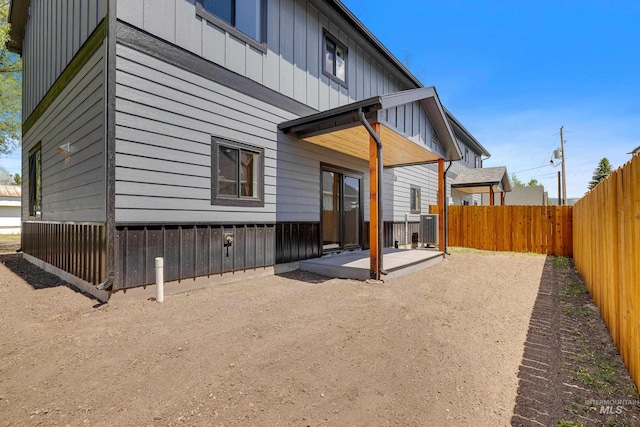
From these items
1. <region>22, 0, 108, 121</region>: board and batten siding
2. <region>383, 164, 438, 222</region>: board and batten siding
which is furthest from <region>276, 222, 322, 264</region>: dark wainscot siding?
<region>22, 0, 108, 121</region>: board and batten siding

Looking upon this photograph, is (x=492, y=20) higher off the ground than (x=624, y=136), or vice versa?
(x=624, y=136)

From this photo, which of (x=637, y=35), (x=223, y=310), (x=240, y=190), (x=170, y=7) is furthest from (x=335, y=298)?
(x=637, y=35)

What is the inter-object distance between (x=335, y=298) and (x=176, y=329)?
90.0 inches

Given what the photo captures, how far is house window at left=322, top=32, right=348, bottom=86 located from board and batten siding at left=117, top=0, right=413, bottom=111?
165mm

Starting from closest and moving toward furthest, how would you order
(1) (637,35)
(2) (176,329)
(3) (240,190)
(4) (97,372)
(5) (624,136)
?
(4) (97,372)
(2) (176,329)
(3) (240,190)
(1) (637,35)
(5) (624,136)

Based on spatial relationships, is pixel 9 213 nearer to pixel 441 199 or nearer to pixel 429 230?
pixel 429 230

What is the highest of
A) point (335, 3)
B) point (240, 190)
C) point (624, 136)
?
point (624, 136)

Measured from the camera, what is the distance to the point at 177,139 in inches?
183

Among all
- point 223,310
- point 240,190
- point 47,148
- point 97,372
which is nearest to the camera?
point 97,372

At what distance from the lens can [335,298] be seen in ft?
15.0

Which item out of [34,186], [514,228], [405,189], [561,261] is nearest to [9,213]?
[34,186]

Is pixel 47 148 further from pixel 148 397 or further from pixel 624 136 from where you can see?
pixel 624 136

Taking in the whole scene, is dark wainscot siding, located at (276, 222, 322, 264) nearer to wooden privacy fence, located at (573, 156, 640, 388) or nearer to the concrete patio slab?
the concrete patio slab

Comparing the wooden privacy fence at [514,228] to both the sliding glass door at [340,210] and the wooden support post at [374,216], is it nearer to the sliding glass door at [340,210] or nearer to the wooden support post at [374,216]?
the sliding glass door at [340,210]
